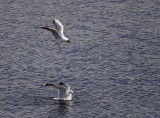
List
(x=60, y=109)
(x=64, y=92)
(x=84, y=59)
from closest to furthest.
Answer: (x=60, y=109) → (x=64, y=92) → (x=84, y=59)

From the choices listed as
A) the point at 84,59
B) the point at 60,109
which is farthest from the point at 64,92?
the point at 84,59

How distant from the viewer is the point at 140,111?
1226 inches

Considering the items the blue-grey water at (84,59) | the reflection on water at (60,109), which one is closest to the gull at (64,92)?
the reflection on water at (60,109)

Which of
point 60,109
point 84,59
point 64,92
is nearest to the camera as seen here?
point 60,109

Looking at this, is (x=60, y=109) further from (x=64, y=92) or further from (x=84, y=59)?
(x=84, y=59)

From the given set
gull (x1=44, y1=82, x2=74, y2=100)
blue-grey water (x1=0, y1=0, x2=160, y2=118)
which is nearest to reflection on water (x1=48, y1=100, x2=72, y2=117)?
blue-grey water (x1=0, y1=0, x2=160, y2=118)

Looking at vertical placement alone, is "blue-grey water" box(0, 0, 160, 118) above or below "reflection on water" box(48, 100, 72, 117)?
above

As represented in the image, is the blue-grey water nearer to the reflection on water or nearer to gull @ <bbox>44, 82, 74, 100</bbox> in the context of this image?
the reflection on water

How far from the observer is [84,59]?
41.6 meters

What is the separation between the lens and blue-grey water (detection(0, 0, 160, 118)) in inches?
1254

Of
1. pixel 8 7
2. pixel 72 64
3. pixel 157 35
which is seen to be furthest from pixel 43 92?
pixel 8 7

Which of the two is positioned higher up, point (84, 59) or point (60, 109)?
point (84, 59)

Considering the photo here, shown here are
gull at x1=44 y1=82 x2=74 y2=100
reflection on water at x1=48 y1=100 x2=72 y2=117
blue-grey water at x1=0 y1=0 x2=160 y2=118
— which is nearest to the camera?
reflection on water at x1=48 y1=100 x2=72 y2=117

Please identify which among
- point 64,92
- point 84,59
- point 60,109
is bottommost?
point 60,109
